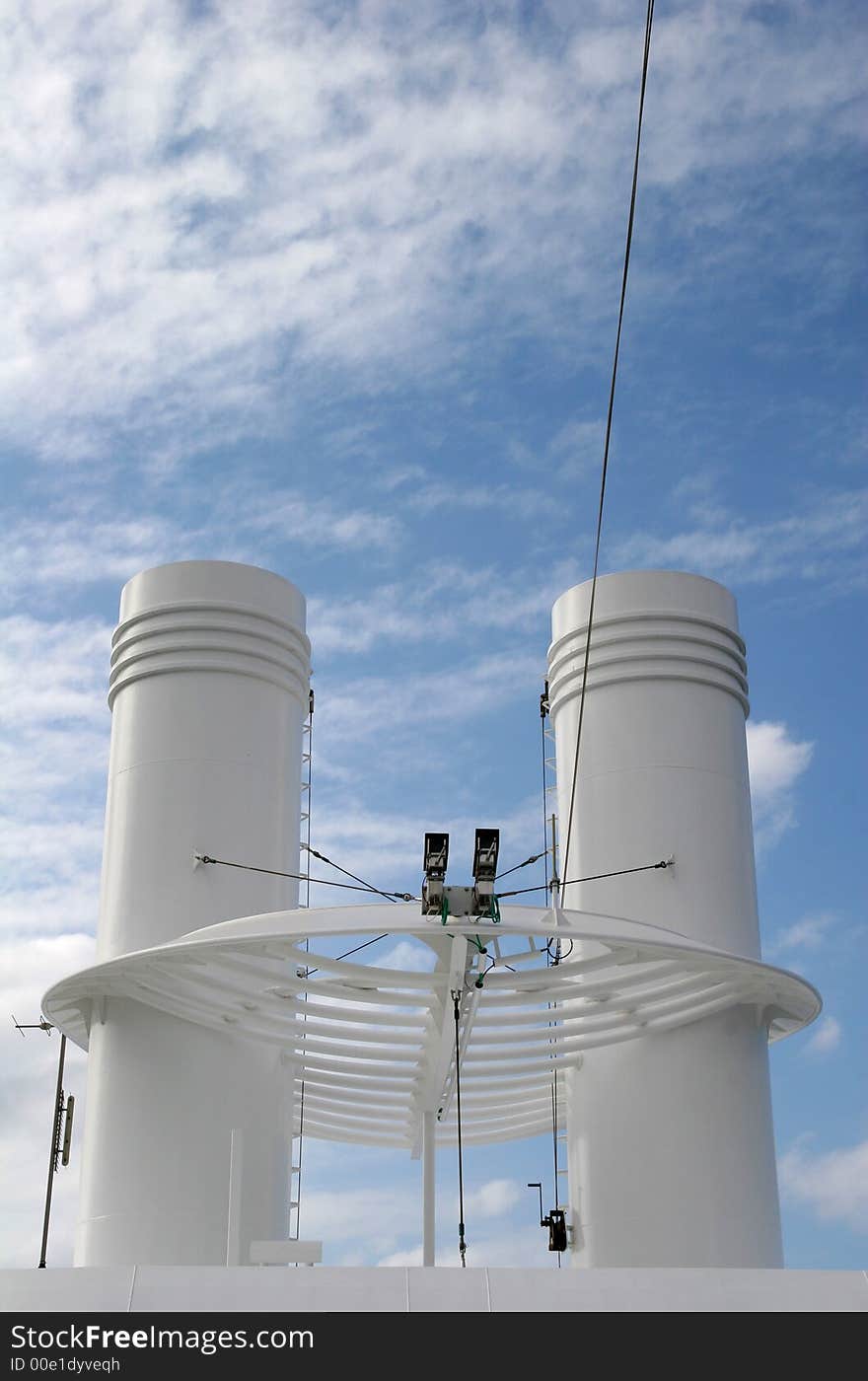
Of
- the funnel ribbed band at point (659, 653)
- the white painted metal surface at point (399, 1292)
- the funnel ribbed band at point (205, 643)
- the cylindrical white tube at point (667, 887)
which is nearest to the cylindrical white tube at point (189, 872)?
the funnel ribbed band at point (205, 643)

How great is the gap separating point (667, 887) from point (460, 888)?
661cm

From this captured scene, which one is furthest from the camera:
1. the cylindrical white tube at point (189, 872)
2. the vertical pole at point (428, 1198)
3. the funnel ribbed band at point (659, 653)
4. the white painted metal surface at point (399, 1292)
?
the funnel ribbed band at point (659, 653)

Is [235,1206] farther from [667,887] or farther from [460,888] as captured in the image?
[667,887]

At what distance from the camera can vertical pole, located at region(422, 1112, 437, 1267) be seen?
20.0 m

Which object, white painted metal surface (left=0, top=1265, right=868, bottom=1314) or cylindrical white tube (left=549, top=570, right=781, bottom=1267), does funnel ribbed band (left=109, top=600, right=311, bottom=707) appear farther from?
white painted metal surface (left=0, top=1265, right=868, bottom=1314)

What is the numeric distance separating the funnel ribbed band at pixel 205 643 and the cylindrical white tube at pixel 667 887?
15.4 ft

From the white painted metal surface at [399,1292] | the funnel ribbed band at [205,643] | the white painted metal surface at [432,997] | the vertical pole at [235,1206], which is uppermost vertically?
the funnel ribbed band at [205,643]

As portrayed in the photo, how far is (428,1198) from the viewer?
68.6 ft

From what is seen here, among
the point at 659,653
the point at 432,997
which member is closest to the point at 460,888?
the point at 432,997

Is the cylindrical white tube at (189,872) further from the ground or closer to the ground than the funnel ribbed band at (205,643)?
closer to the ground

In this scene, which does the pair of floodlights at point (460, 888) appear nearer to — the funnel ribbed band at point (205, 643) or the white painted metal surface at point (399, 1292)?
the white painted metal surface at point (399, 1292)

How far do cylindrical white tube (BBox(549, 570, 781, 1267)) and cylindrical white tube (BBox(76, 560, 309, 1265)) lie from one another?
4.41m

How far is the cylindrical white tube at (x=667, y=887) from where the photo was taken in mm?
21844
